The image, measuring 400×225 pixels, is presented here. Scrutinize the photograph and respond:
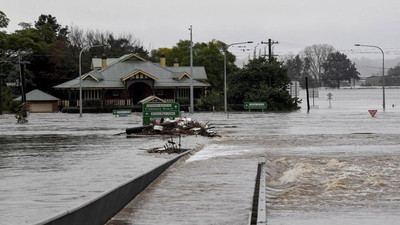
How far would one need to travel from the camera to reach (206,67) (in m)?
135

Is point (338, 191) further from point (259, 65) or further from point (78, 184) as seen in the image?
point (259, 65)

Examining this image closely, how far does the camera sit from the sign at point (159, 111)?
133ft

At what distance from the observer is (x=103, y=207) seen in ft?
35.9

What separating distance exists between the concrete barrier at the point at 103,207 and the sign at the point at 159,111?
25.3 meters

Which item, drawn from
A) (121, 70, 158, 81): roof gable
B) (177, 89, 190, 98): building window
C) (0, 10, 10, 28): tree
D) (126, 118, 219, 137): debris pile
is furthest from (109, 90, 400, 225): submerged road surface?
(177, 89, 190, 98): building window

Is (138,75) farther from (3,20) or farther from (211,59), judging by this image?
(211,59)

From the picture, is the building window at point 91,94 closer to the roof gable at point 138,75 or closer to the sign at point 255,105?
the roof gable at point 138,75

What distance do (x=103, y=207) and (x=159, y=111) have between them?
3002 centimetres

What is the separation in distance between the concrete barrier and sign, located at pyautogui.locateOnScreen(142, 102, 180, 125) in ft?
83.1

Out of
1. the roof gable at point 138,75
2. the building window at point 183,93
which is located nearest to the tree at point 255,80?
the building window at point 183,93

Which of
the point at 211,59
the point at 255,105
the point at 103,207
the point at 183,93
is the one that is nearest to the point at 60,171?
the point at 103,207

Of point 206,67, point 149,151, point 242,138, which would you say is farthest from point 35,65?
point 149,151

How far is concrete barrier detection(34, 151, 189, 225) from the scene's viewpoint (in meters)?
9.12

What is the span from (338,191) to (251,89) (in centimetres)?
8819
